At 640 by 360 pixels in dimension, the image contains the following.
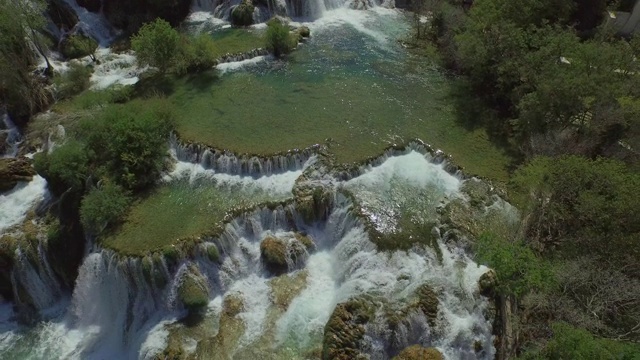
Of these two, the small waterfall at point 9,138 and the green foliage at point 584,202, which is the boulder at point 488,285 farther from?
the small waterfall at point 9,138

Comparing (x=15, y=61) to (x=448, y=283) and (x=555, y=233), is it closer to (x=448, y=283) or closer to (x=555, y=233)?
(x=448, y=283)

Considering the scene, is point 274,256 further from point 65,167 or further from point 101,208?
point 65,167


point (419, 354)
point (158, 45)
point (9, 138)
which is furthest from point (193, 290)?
point (158, 45)

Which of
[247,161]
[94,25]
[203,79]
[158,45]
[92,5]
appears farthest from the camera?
[92,5]

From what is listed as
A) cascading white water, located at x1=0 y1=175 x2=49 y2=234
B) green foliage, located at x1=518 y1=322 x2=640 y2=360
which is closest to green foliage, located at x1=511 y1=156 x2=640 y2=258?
green foliage, located at x1=518 y1=322 x2=640 y2=360

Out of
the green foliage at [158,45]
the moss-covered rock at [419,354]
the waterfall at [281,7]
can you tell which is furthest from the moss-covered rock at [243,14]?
the moss-covered rock at [419,354]

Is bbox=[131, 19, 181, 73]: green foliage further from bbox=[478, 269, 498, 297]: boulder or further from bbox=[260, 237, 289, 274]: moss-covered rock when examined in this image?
bbox=[478, 269, 498, 297]: boulder
